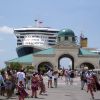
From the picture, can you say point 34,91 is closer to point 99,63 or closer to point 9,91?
point 9,91

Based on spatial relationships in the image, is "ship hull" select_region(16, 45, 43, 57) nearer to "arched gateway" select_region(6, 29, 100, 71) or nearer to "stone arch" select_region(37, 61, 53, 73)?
"stone arch" select_region(37, 61, 53, 73)

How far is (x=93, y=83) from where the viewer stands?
23469mm

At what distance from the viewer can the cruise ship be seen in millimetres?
145500

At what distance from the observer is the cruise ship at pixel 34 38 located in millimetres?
145500

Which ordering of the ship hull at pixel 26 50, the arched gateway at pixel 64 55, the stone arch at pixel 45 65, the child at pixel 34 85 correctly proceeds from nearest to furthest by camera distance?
the child at pixel 34 85 < the arched gateway at pixel 64 55 < the stone arch at pixel 45 65 < the ship hull at pixel 26 50

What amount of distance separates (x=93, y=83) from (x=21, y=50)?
404 feet

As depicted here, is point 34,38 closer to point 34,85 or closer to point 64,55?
point 64,55

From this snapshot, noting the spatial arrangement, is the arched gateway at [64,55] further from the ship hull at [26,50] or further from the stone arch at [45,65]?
the ship hull at [26,50]

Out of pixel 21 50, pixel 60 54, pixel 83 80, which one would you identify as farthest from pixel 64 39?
pixel 83 80

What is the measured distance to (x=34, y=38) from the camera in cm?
15350

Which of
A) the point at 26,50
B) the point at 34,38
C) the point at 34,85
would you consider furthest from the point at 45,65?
the point at 34,85

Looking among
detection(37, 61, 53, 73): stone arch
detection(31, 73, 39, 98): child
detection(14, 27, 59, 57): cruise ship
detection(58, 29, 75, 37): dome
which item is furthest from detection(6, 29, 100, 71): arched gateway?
detection(31, 73, 39, 98): child

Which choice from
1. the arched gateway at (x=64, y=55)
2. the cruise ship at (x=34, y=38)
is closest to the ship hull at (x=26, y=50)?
the cruise ship at (x=34, y=38)

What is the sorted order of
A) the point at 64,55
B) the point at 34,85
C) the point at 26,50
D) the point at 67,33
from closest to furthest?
the point at 34,85, the point at 64,55, the point at 67,33, the point at 26,50
